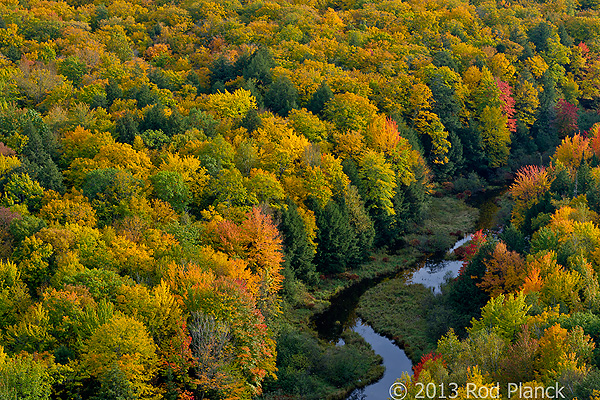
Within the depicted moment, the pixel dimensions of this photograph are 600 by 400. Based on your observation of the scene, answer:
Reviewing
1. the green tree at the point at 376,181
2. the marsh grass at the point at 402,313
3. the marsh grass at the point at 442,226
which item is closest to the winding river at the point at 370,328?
the marsh grass at the point at 402,313

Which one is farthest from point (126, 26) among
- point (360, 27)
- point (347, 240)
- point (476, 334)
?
point (476, 334)

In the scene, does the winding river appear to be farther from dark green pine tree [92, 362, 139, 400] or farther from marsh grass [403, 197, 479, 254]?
dark green pine tree [92, 362, 139, 400]

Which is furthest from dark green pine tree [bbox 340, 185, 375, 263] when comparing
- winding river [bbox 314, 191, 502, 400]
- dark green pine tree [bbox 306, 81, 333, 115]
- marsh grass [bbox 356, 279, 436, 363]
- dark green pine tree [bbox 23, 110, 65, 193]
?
dark green pine tree [bbox 23, 110, 65, 193]

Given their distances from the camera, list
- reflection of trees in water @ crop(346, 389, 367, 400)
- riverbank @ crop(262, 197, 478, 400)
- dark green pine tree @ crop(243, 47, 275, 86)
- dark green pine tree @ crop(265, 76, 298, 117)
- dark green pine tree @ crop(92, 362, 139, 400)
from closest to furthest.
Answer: dark green pine tree @ crop(92, 362, 139, 400), reflection of trees in water @ crop(346, 389, 367, 400), riverbank @ crop(262, 197, 478, 400), dark green pine tree @ crop(265, 76, 298, 117), dark green pine tree @ crop(243, 47, 275, 86)

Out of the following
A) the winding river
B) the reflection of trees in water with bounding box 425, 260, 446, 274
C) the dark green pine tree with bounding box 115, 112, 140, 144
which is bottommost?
the reflection of trees in water with bounding box 425, 260, 446, 274

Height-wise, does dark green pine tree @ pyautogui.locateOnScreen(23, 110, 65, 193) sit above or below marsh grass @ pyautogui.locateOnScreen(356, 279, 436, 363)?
above

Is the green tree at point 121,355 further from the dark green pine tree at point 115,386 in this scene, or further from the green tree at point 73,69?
the green tree at point 73,69

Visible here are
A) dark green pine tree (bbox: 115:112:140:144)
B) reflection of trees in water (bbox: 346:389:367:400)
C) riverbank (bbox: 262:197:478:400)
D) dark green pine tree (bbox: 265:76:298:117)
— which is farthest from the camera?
dark green pine tree (bbox: 265:76:298:117)
